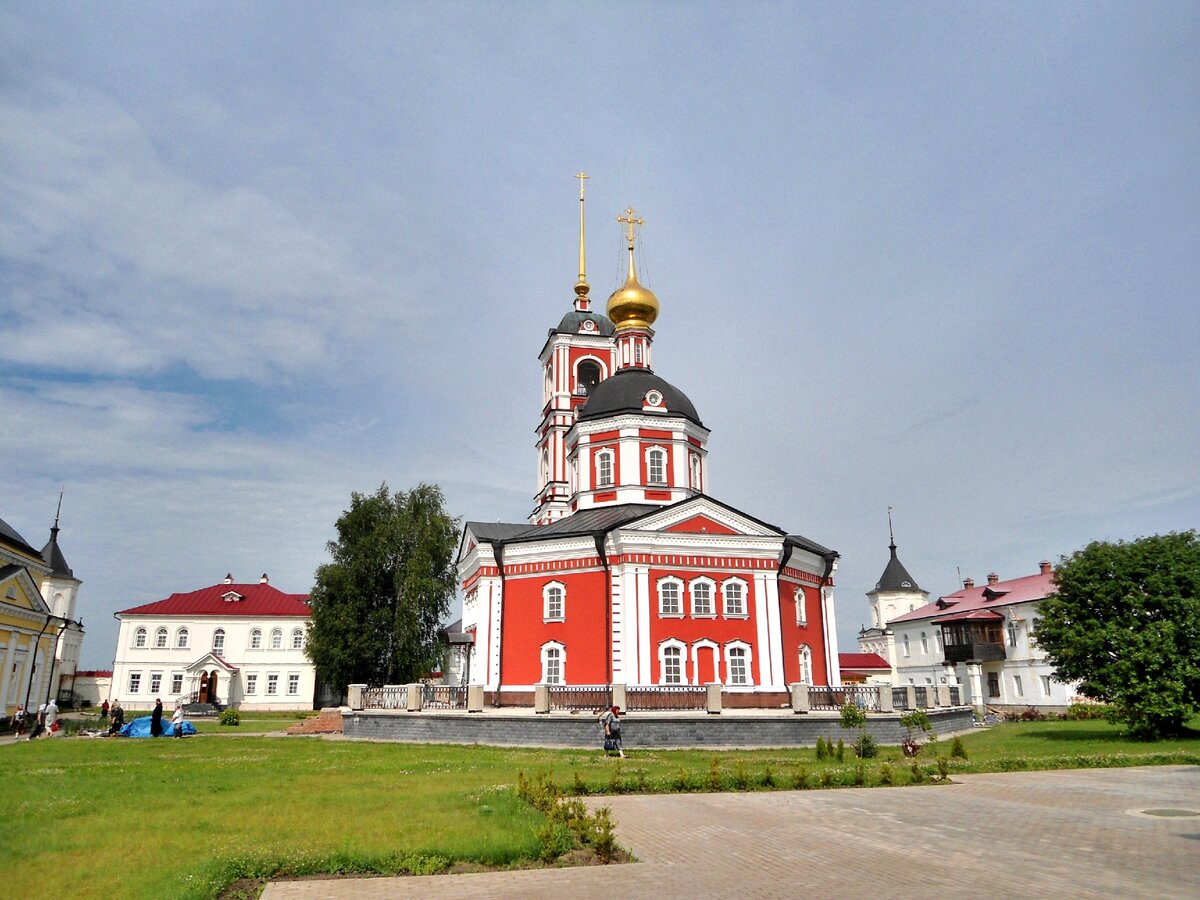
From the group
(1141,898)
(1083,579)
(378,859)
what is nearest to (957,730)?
(1083,579)

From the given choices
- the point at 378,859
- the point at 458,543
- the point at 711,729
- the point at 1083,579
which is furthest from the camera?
the point at 458,543

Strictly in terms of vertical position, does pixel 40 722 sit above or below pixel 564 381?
below

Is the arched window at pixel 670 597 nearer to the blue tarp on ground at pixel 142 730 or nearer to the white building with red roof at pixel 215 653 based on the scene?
the blue tarp on ground at pixel 142 730

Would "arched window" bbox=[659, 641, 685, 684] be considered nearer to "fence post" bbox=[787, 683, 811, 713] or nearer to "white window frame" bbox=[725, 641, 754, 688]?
"white window frame" bbox=[725, 641, 754, 688]

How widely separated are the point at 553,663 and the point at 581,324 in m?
23.5

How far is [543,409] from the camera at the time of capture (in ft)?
157

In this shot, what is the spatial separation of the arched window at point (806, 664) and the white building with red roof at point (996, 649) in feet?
58.3

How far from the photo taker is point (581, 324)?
157 ft

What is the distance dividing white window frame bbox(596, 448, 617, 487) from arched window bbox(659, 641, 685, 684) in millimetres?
8643

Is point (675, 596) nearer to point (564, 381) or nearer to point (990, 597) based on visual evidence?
point (564, 381)

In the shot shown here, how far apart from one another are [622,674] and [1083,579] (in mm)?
14906

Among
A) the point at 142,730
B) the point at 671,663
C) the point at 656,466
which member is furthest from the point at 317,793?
the point at 656,466

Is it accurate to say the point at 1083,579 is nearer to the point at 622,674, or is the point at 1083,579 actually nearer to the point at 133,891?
the point at 622,674

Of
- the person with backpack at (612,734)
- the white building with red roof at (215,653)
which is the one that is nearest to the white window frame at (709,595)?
the person with backpack at (612,734)
